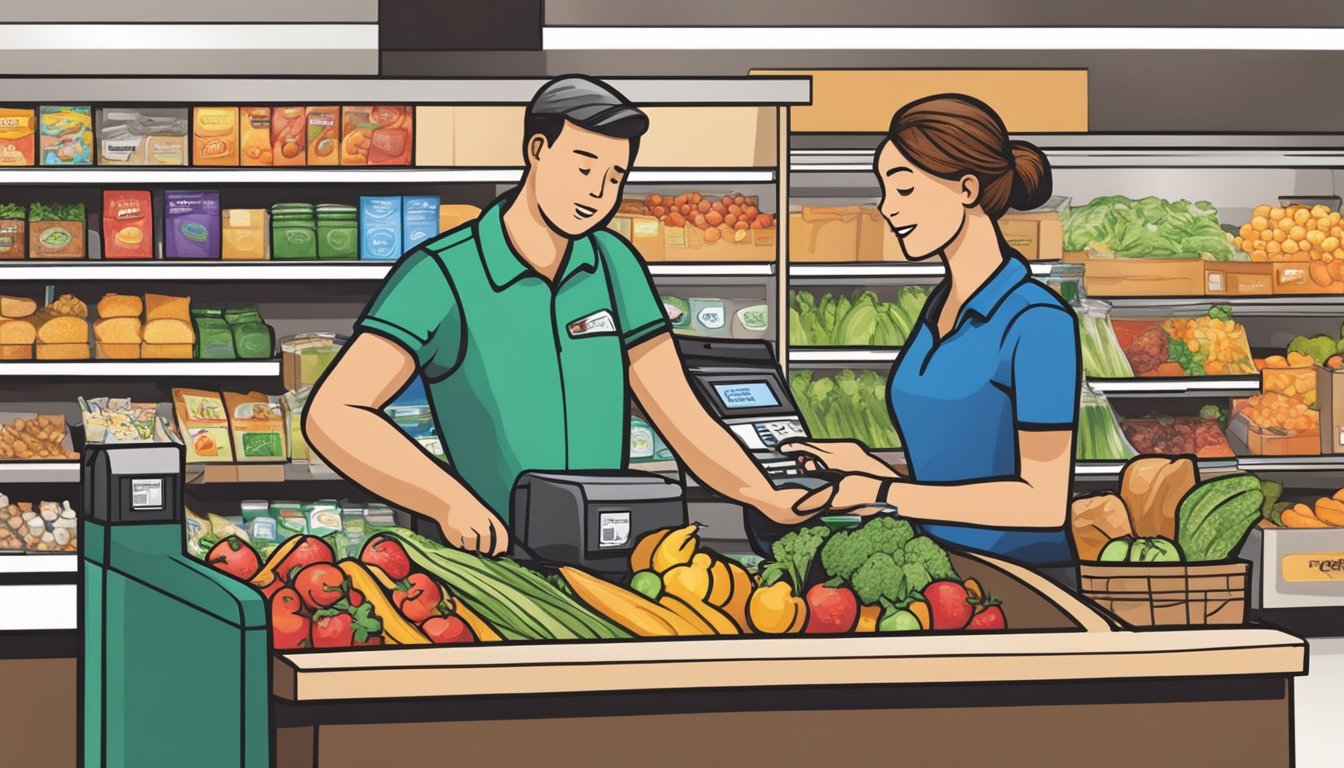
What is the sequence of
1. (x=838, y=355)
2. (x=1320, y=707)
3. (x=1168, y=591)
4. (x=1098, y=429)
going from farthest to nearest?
(x=1098, y=429) → (x=838, y=355) → (x=1320, y=707) → (x=1168, y=591)

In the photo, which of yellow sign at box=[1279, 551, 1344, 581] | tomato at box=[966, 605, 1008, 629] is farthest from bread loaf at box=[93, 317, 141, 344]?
yellow sign at box=[1279, 551, 1344, 581]

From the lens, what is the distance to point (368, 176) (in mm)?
4805

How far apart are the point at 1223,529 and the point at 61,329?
3.86 m

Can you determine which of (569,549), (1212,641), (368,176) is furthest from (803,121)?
(1212,641)

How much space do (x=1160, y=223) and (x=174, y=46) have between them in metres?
3.96

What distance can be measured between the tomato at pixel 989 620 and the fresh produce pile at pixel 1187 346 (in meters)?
2.73

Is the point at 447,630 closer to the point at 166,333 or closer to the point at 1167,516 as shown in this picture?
the point at 1167,516

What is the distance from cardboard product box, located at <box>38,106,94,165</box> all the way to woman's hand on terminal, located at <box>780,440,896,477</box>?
111 inches

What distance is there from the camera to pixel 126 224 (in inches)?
191

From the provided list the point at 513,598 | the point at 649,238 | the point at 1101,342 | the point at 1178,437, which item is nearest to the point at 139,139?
the point at 649,238

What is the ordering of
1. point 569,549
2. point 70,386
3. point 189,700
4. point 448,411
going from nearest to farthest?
point 189,700 → point 569,549 → point 448,411 → point 70,386

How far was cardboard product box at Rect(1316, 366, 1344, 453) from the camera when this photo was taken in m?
5.35

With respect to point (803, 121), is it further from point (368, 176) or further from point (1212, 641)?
point (1212, 641)

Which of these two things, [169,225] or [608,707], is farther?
[169,225]
